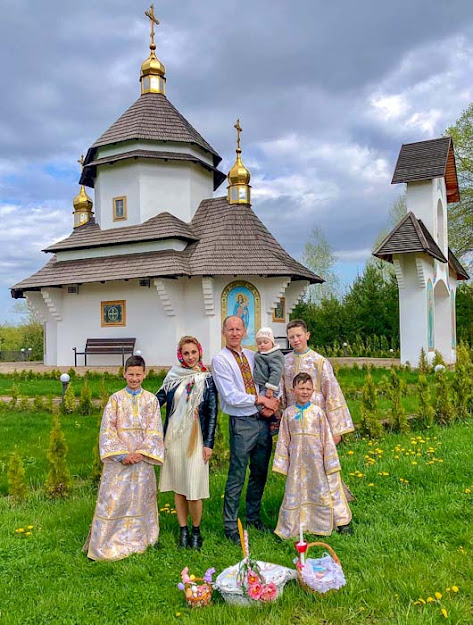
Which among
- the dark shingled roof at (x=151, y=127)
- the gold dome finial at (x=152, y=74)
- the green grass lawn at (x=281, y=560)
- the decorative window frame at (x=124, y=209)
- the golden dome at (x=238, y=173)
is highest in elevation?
the gold dome finial at (x=152, y=74)

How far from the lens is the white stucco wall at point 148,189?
702 inches

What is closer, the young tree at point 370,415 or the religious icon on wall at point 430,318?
the young tree at point 370,415

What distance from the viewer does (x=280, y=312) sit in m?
18.0

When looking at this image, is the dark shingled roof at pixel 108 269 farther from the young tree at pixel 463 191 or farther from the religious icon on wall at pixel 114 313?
the young tree at pixel 463 191

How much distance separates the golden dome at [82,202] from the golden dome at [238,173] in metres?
6.45

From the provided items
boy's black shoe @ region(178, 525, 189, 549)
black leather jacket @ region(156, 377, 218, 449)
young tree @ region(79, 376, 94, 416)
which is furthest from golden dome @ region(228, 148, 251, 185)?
boy's black shoe @ region(178, 525, 189, 549)

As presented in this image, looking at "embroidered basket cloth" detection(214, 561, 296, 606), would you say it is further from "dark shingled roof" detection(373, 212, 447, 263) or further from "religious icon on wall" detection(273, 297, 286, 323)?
"religious icon on wall" detection(273, 297, 286, 323)

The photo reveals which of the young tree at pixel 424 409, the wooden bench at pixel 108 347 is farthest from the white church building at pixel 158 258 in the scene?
the young tree at pixel 424 409

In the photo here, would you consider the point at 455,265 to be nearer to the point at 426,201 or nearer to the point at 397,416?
the point at 426,201

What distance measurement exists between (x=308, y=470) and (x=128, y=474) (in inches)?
51.3

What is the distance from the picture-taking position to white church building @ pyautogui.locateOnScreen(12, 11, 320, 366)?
16.3 meters

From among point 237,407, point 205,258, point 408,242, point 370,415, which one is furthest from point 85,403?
point 408,242

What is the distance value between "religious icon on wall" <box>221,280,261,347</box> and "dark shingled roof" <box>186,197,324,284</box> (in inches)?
37.0

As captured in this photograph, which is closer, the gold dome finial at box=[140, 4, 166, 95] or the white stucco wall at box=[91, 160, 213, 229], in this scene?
the white stucco wall at box=[91, 160, 213, 229]
